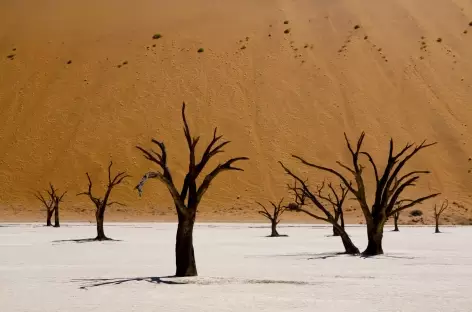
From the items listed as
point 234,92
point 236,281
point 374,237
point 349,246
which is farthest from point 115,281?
point 234,92

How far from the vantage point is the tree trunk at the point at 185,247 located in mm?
13734

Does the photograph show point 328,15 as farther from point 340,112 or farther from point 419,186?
point 419,186

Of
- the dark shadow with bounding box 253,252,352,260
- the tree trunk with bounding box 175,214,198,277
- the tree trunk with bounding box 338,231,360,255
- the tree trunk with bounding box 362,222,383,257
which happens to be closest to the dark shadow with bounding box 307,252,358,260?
the dark shadow with bounding box 253,252,352,260

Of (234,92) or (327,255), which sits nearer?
(327,255)

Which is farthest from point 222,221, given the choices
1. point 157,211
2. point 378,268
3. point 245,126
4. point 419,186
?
point 378,268

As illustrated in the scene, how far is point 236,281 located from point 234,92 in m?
50.9

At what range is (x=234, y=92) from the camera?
209 feet

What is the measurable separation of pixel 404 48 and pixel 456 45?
4860 millimetres

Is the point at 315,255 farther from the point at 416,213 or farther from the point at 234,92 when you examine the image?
the point at 234,92

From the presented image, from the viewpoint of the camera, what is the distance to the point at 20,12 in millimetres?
81375

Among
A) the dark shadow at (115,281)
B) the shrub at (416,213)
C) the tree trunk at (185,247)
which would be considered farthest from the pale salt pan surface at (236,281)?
the shrub at (416,213)

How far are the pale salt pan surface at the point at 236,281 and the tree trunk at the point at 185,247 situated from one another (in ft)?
1.42

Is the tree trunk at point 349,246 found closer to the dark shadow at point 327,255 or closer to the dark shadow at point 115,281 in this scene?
the dark shadow at point 327,255

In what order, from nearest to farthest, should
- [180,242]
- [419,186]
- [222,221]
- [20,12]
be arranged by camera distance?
1. [180,242]
2. [222,221]
3. [419,186]
4. [20,12]
